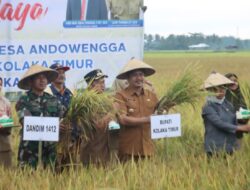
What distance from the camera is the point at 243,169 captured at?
5.68 metres

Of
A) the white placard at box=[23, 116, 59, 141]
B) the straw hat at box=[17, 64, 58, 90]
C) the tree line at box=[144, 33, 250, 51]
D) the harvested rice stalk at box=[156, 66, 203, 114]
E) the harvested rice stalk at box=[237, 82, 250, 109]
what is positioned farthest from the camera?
the tree line at box=[144, 33, 250, 51]

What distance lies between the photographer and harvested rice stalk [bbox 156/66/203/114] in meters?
6.60

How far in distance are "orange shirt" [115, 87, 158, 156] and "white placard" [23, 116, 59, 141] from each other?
→ 32.1 inches

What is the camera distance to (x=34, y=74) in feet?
20.2

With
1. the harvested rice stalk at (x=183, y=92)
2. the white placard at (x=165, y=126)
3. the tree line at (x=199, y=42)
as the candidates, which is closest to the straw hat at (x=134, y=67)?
the harvested rice stalk at (x=183, y=92)

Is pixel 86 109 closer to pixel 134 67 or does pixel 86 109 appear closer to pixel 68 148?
pixel 68 148

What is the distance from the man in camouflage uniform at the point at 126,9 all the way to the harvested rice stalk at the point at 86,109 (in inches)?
109

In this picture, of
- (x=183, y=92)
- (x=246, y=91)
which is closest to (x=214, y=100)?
(x=183, y=92)

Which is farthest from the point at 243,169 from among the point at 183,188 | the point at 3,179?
the point at 3,179

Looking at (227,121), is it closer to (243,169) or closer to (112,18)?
(243,169)

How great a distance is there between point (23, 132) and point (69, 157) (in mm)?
615

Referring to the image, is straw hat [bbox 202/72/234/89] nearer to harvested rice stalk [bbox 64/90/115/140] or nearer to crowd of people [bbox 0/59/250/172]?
crowd of people [bbox 0/59/250/172]

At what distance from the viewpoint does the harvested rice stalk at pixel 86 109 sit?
6.22m

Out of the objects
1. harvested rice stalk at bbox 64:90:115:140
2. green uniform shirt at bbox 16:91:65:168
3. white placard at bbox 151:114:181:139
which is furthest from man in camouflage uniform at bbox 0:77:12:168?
white placard at bbox 151:114:181:139
